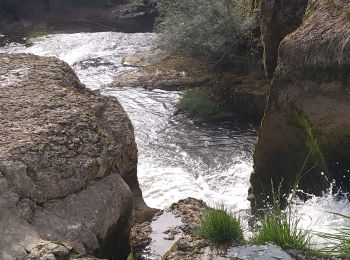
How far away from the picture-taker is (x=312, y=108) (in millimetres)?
7461

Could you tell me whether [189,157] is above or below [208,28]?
below

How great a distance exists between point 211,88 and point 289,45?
658 cm

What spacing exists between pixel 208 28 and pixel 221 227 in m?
11.6

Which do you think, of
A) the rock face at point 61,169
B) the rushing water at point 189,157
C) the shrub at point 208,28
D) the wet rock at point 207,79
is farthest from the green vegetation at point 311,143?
the shrub at point 208,28

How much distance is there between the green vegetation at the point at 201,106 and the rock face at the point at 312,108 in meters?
5.08

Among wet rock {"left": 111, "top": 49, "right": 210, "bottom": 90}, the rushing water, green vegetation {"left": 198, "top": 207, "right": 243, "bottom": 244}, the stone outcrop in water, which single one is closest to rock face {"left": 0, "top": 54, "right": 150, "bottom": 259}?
green vegetation {"left": 198, "top": 207, "right": 243, "bottom": 244}

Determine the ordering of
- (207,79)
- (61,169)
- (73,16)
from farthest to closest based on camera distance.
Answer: (73,16)
(207,79)
(61,169)

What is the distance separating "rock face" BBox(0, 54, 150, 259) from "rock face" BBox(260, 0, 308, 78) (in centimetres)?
533

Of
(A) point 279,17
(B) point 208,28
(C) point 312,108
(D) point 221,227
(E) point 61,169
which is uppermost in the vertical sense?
(A) point 279,17

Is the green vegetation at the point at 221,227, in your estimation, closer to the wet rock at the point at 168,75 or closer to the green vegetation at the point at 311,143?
the green vegetation at the point at 311,143

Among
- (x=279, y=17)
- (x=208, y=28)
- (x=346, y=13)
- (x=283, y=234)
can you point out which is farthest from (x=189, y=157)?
(x=283, y=234)

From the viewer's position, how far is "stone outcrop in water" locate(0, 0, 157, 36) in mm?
30516

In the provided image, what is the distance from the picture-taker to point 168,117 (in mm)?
13812

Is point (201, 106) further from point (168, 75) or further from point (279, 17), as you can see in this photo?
point (168, 75)
